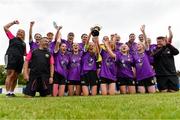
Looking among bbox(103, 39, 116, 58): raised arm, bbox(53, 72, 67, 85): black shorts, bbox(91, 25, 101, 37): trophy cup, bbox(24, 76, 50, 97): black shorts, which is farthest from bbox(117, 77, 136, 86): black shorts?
bbox(24, 76, 50, 97): black shorts

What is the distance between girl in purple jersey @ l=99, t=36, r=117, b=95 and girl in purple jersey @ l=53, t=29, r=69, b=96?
4.25ft

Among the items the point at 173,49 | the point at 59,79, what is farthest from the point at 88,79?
the point at 173,49

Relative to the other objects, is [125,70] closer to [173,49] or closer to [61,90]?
[173,49]

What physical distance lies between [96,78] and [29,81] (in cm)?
271

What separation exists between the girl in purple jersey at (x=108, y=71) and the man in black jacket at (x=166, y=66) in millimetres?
1620

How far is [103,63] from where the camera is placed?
43.1ft

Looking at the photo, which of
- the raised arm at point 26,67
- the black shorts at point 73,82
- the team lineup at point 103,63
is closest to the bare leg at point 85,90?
the team lineup at point 103,63

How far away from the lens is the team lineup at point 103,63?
12.5 m

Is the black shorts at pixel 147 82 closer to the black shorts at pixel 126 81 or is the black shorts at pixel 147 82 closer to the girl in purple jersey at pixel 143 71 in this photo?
the girl in purple jersey at pixel 143 71

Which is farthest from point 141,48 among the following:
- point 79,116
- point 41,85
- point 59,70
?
point 79,116

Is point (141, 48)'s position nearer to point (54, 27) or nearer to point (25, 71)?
point (54, 27)

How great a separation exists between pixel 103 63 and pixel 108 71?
350 mm

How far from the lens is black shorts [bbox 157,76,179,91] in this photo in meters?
13.4

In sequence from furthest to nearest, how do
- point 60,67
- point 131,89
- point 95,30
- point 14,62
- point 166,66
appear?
1. point 166,66
2. point 131,89
3. point 60,67
4. point 95,30
5. point 14,62
